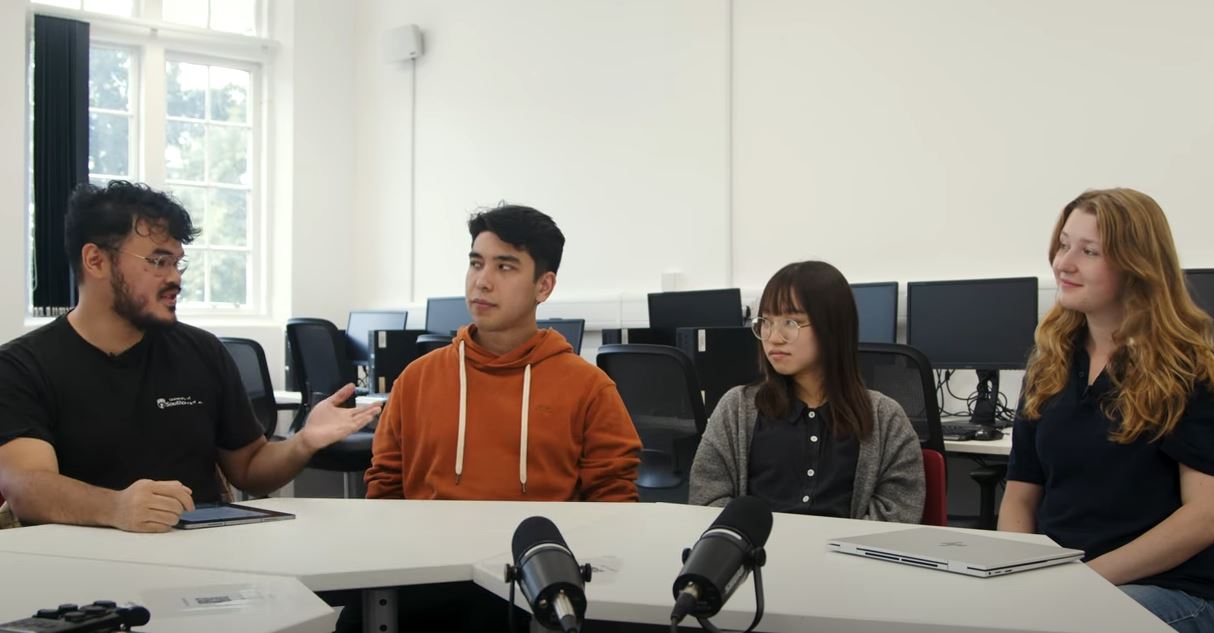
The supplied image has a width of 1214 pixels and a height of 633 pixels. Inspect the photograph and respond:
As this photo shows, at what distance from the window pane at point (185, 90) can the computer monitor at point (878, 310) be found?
536 centimetres

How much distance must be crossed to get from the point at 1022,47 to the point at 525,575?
385cm

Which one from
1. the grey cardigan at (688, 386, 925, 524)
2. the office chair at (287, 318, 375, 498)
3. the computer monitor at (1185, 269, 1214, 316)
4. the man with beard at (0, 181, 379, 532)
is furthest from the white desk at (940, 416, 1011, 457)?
the office chair at (287, 318, 375, 498)

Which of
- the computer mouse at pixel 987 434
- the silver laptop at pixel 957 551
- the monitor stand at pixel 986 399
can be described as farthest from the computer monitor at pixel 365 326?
the silver laptop at pixel 957 551

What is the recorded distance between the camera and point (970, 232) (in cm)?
434

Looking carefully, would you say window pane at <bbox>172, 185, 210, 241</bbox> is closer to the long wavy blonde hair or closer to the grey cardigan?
the grey cardigan

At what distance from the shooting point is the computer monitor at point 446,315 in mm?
6090

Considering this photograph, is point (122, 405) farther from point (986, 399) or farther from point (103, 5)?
point (103, 5)

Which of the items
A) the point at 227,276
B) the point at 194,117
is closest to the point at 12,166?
the point at 194,117

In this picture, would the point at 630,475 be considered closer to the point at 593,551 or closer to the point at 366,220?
the point at 593,551

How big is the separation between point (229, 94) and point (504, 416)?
6.36 meters

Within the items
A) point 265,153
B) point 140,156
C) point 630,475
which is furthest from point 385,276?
point 630,475

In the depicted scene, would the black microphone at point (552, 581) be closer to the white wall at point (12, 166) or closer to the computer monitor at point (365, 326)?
the computer monitor at point (365, 326)

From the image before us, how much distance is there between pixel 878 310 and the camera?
4234 millimetres

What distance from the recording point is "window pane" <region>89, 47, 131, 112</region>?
287 inches
